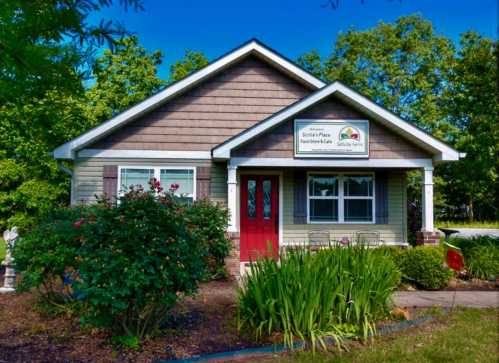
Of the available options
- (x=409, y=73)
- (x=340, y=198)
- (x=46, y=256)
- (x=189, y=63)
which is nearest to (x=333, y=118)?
(x=340, y=198)

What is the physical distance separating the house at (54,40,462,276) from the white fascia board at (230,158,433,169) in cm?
2

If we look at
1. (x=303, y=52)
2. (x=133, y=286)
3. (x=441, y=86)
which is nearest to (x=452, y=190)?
(x=441, y=86)

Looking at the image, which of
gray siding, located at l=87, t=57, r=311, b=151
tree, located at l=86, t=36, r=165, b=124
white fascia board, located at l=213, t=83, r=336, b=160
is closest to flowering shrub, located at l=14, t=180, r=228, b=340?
white fascia board, located at l=213, t=83, r=336, b=160

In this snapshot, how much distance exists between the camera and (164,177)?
10.8 meters

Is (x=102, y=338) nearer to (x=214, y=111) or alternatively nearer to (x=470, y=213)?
(x=214, y=111)

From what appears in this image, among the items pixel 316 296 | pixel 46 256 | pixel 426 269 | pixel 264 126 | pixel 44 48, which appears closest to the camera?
pixel 44 48

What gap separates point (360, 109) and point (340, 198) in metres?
2.33

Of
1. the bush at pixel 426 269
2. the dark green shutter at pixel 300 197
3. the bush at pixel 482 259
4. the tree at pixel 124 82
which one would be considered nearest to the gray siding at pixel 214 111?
the dark green shutter at pixel 300 197

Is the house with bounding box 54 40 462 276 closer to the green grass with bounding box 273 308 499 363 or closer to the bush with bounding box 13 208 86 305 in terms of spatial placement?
the bush with bounding box 13 208 86 305

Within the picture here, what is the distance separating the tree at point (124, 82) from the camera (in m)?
23.1

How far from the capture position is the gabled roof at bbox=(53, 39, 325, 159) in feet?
33.8

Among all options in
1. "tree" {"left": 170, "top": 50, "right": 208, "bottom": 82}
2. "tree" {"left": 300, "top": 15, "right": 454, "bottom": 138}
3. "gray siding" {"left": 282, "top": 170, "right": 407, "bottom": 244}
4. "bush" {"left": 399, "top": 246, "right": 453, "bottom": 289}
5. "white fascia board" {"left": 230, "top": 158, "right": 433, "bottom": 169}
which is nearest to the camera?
"bush" {"left": 399, "top": 246, "right": 453, "bottom": 289}

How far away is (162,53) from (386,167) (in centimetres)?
2053

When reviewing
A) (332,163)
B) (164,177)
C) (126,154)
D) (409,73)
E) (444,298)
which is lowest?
(444,298)
